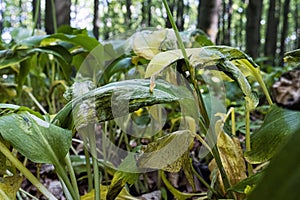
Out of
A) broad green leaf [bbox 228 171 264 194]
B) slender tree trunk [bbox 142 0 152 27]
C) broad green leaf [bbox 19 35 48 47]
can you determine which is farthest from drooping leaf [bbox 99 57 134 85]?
slender tree trunk [bbox 142 0 152 27]

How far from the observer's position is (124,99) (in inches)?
17.7

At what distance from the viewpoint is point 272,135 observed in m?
0.48

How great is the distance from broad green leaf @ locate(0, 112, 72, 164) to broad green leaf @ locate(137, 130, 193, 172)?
0.38 feet

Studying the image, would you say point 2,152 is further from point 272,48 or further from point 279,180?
point 272,48

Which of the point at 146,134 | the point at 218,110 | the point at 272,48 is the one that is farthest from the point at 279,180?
the point at 272,48

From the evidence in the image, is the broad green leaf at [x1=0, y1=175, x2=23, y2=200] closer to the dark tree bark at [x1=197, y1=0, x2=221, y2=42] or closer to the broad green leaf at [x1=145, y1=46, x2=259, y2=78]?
the broad green leaf at [x1=145, y1=46, x2=259, y2=78]

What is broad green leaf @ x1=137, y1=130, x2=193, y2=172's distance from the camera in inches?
20.1

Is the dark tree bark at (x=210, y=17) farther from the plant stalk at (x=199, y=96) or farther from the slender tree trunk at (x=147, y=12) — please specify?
the slender tree trunk at (x=147, y=12)

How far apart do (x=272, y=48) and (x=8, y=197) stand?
632 cm

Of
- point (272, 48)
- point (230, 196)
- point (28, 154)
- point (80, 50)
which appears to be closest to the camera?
point (28, 154)

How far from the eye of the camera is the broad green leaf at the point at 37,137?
1.45 feet

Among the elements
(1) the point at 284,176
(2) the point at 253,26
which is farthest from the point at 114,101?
(2) the point at 253,26

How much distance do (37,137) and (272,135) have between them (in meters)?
0.30

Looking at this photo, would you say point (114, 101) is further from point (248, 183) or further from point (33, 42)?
point (33, 42)
